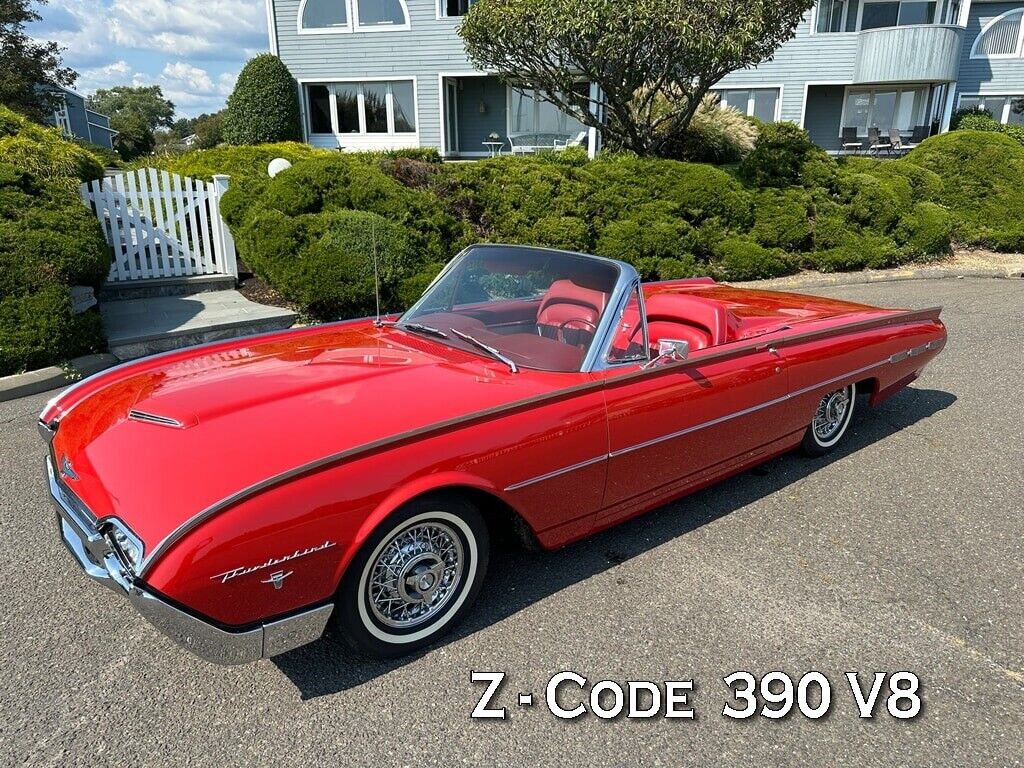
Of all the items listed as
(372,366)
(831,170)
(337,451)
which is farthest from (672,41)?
(337,451)

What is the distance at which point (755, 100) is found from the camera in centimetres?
2227

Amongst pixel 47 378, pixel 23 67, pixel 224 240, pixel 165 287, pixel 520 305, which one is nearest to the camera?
pixel 520 305

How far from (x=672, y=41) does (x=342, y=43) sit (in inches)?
566

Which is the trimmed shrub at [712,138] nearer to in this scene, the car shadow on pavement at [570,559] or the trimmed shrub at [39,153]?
the trimmed shrub at [39,153]

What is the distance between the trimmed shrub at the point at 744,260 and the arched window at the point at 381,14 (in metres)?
14.9

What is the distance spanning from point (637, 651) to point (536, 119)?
2165 centimetres

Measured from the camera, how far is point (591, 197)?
9.70 m

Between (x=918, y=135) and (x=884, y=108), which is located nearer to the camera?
(x=918, y=135)

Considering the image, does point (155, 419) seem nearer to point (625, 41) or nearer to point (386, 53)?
point (625, 41)

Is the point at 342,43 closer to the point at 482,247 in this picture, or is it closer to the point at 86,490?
the point at 482,247

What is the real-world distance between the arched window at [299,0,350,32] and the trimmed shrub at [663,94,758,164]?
39.7 feet

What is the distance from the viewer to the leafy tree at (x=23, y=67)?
771 inches

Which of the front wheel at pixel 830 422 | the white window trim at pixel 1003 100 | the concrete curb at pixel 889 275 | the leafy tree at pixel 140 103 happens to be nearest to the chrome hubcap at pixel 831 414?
the front wheel at pixel 830 422

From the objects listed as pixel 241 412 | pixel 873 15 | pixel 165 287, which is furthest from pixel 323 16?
pixel 241 412
